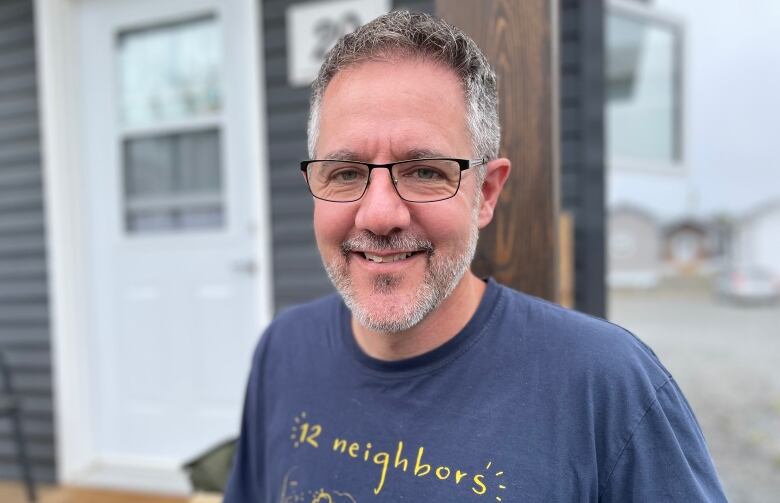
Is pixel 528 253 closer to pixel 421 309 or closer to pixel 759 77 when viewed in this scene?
pixel 421 309

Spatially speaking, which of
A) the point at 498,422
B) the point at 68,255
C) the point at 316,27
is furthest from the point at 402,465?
the point at 68,255

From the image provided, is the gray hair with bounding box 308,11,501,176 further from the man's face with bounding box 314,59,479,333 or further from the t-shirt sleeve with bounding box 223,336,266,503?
the t-shirt sleeve with bounding box 223,336,266,503

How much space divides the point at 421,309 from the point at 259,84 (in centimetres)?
197

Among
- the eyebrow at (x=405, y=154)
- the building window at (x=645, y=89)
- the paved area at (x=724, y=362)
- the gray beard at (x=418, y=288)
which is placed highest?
the building window at (x=645, y=89)

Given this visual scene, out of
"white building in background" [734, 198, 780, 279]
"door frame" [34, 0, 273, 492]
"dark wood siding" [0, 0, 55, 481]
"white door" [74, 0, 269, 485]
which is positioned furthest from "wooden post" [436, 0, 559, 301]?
"dark wood siding" [0, 0, 55, 481]

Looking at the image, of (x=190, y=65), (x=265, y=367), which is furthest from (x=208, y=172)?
(x=265, y=367)

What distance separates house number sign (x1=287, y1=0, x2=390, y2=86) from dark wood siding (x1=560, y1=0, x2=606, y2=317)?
0.78 m

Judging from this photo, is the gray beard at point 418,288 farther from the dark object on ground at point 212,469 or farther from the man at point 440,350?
the dark object on ground at point 212,469

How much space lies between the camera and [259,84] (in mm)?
2451

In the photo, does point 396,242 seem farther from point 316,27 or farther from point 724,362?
point 724,362

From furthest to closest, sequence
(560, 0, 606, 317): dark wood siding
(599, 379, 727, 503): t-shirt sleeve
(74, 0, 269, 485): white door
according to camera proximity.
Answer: (74, 0, 269, 485): white door, (560, 0, 606, 317): dark wood siding, (599, 379, 727, 503): t-shirt sleeve

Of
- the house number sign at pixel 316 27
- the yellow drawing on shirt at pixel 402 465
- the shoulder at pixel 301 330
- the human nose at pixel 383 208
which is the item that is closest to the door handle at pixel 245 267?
the house number sign at pixel 316 27

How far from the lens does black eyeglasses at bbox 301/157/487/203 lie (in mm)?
757

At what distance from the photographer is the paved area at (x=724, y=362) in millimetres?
2594
